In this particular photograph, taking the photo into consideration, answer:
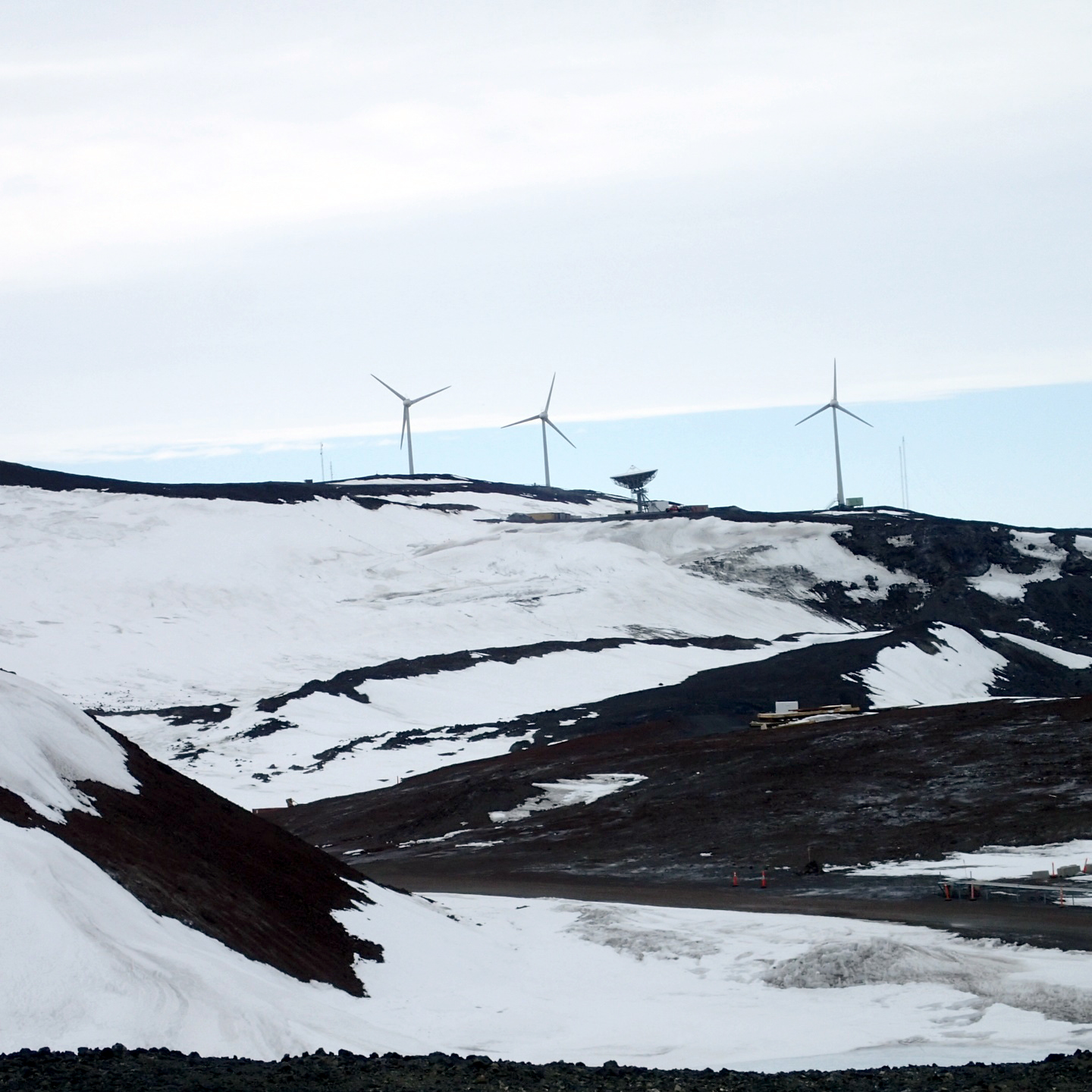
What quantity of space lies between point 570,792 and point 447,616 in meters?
53.3

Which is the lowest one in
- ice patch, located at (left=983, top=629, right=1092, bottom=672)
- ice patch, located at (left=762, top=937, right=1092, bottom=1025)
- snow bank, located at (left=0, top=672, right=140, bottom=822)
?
ice patch, located at (left=983, top=629, right=1092, bottom=672)

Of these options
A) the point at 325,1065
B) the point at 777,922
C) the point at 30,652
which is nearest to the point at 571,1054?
the point at 325,1065

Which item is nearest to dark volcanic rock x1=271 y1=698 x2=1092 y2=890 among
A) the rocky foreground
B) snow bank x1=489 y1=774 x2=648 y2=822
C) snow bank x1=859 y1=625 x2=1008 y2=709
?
snow bank x1=489 y1=774 x2=648 y2=822

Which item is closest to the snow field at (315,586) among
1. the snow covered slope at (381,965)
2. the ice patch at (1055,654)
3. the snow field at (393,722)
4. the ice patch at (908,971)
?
the snow field at (393,722)

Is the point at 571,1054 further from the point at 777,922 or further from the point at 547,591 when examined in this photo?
the point at 547,591

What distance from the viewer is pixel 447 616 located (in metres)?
101

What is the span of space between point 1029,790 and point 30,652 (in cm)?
6648

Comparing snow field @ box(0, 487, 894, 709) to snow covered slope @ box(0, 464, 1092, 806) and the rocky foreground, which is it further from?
the rocky foreground

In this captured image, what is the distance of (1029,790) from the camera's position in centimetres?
3903

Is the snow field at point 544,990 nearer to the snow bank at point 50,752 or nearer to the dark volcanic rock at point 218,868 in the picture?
the dark volcanic rock at point 218,868

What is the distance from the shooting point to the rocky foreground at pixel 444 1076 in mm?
11242

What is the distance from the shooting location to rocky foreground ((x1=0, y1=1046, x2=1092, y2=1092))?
1124 cm

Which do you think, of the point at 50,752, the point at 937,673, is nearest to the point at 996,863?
the point at 50,752

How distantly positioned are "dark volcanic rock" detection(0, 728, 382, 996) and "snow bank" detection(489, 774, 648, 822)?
20.3m
